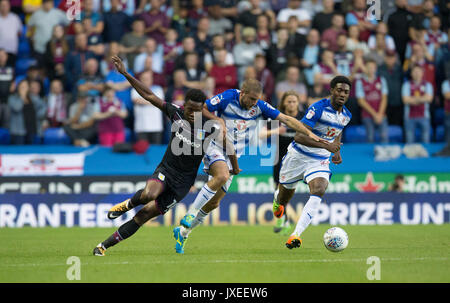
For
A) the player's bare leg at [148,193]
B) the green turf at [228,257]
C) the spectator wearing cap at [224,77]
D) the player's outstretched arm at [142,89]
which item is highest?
the spectator wearing cap at [224,77]

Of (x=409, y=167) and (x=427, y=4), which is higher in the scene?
(x=427, y=4)

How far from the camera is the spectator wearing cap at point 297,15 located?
19.6 m

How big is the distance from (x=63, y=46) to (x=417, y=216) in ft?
32.8

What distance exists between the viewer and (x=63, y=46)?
19453 mm

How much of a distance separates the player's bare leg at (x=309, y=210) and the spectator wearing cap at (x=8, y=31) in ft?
37.4

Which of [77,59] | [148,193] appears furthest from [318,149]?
[77,59]

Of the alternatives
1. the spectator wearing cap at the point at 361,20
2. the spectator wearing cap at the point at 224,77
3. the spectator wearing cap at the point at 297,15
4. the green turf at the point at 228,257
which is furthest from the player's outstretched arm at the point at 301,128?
the spectator wearing cap at the point at 361,20

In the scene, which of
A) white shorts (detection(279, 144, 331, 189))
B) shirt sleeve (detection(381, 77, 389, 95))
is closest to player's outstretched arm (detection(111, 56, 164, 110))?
white shorts (detection(279, 144, 331, 189))

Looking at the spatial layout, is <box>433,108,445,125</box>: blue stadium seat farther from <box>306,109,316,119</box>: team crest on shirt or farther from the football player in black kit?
the football player in black kit

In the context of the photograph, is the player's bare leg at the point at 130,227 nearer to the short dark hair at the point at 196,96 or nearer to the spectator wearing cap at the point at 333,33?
the short dark hair at the point at 196,96

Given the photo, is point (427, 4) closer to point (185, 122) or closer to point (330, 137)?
point (330, 137)

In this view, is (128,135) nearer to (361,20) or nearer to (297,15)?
(297,15)

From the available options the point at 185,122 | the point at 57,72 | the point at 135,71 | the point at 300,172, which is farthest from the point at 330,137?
the point at 57,72

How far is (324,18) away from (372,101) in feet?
8.91
